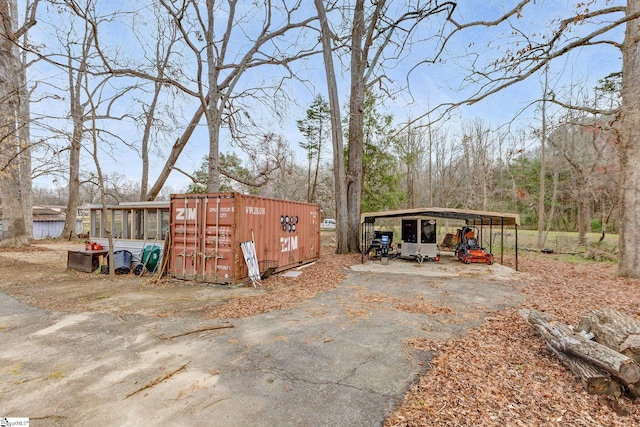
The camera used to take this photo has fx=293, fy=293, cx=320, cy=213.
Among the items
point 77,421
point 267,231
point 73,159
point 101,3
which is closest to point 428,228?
point 267,231

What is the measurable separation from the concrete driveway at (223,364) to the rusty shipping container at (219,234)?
2.79m

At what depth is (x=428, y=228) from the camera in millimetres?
13062

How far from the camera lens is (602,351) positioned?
324 cm

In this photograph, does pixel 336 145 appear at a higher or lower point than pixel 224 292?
higher

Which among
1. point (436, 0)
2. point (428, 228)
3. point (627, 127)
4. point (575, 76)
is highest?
point (575, 76)

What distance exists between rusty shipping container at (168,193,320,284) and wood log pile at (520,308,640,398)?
6.79 meters

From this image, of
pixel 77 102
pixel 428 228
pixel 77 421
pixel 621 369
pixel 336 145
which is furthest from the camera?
pixel 77 102

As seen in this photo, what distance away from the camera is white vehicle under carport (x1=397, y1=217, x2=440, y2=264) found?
42.5ft

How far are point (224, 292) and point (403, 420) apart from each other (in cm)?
585

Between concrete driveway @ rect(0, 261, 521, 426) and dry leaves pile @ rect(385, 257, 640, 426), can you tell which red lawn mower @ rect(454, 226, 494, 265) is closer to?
concrete driveway @ rect(0, 261, 521, 426)

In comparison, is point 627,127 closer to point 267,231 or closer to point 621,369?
point 621,369

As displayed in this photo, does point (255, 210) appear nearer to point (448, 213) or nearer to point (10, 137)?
point (448, 213)

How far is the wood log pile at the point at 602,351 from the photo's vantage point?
302 cm

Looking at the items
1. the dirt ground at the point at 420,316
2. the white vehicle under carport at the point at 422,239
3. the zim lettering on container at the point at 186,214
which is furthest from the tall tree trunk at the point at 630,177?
the zim lettering on container at the point at 186,214
